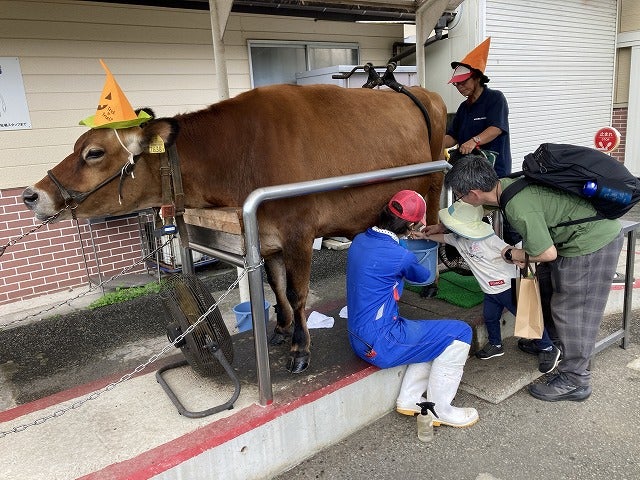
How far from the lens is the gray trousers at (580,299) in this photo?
9.55ft

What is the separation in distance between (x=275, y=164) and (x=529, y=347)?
231 cm

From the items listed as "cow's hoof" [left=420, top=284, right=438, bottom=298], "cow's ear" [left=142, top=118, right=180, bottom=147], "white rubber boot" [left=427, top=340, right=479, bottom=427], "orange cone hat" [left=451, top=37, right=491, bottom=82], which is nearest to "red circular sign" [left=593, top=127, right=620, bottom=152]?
"orange cone hat" [left=451, top=37, right=491, bottom=82]

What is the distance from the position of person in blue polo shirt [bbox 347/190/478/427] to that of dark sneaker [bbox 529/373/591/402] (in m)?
0.52

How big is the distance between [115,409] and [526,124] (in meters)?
7.76

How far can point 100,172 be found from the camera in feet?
8.41

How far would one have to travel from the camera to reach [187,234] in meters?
3.04

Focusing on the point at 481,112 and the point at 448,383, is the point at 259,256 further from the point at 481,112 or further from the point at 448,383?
the point at 481,112

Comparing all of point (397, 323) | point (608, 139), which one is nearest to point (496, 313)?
point (397, 323)

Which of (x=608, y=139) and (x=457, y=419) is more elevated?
(x=608, y=139)

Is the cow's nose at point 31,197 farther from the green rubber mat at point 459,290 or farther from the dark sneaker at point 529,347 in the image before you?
the dark sneaker at point 529,347

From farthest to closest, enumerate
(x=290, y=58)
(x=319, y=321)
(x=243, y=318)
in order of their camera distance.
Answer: (x=290, y=58), (x=243, y=318), (x=319, y=321)

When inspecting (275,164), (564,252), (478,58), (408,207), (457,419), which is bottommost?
(457,419)

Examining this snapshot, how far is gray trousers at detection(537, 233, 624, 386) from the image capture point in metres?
2.91

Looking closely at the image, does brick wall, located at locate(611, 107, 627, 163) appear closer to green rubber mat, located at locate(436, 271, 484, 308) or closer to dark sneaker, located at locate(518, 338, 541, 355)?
green rubber mat, located at locate(436, 271, 484, 308)
